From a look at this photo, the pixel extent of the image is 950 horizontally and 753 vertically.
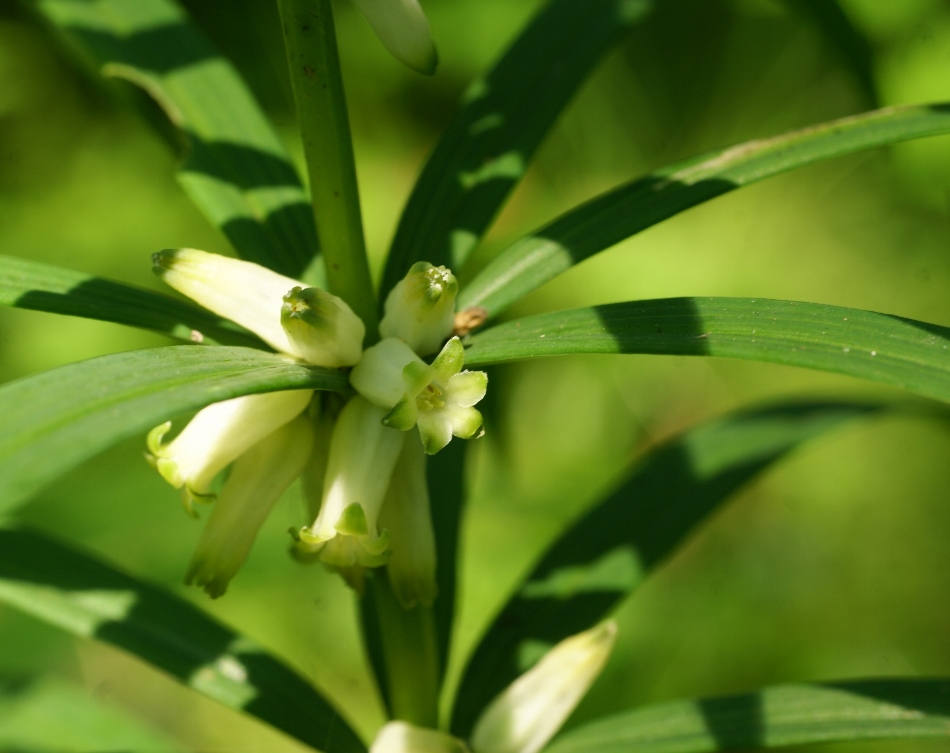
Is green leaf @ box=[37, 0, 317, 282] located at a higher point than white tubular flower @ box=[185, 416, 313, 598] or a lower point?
higher

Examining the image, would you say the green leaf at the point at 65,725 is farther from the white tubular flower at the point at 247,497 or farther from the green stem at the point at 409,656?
the white tubular flower at the point at 247,497

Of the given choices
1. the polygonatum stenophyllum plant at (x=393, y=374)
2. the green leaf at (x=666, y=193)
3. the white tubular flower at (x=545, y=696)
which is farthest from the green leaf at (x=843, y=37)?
the white tubular flower at (x=545, y=696)

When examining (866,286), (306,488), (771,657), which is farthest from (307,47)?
(866,286)

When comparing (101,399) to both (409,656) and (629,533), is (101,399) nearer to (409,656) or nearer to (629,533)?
(409,656)

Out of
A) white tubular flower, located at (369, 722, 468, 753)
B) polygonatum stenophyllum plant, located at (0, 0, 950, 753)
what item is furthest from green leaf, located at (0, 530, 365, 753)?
white tubular flower, located at (369, 722, 468, 753)

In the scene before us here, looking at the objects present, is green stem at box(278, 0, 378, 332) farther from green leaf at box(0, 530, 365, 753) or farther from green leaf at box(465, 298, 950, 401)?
green leaf at box(0, 530, 365, 753)

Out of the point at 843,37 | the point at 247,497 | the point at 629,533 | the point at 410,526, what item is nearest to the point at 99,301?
the point at 247,497
